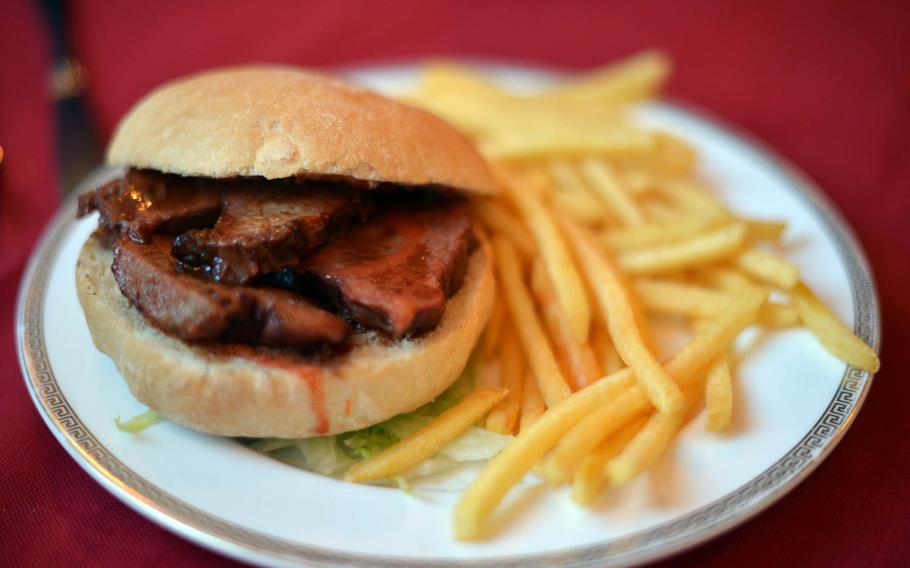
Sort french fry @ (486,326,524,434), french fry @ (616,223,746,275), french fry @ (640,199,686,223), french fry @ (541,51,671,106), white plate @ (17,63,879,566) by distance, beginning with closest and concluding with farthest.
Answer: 1. white plate @ (17,63,879,566)
2. french fry @ (486,326,524,434)
3. french fry @ (616,223,746,275)
4. french fry @ (640,199,686,223)
5. french fry @ (541,51,671,106)

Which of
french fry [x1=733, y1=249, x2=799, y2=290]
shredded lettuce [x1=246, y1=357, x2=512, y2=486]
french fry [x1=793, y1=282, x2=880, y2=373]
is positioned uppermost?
french fry [x1=733, y1=249, x2=799, y2=290]

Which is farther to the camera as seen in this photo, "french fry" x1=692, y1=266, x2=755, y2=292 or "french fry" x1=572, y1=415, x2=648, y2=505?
"french fry" x1=692, y1=266, x2=755, y2=292

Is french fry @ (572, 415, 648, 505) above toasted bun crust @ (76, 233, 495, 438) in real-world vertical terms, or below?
above

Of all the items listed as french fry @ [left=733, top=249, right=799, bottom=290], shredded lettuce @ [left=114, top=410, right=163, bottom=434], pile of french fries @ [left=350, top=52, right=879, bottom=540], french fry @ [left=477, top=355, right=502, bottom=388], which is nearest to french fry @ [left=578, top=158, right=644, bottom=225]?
pile of french fries @ [left=350, top=52, right=879, bottom=540]

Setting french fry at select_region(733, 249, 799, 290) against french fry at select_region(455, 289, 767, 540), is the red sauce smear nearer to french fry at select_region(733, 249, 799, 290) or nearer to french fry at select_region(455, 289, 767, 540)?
french fry at select_region(455, 289, 767, 540)

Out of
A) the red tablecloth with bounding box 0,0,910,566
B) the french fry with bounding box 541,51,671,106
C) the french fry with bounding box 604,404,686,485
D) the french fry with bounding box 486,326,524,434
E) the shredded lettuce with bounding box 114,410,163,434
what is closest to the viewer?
the french fry with bounding box 604,404,686,485

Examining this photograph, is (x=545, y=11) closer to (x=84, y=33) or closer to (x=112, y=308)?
(x=84, y=33)
